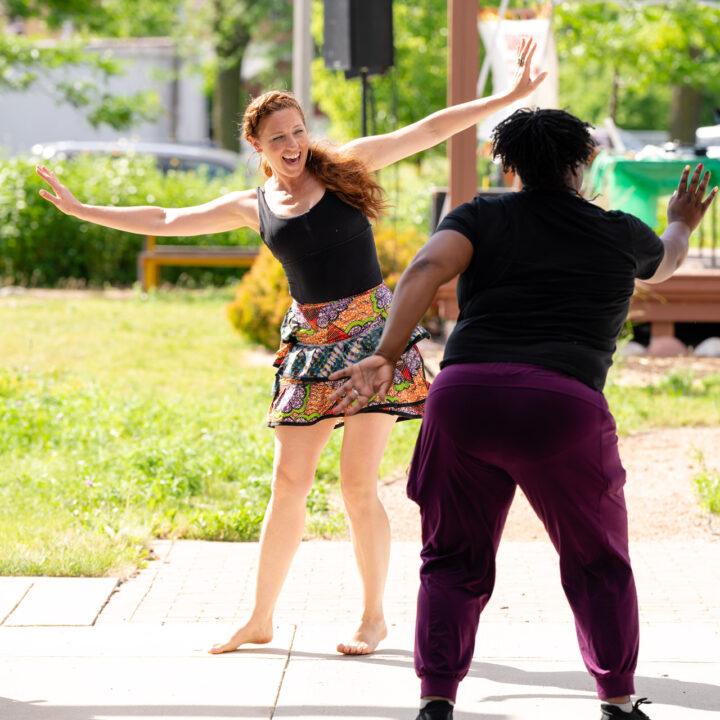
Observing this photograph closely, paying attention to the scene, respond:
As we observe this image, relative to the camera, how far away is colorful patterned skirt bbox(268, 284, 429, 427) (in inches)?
153

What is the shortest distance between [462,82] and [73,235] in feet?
26.2

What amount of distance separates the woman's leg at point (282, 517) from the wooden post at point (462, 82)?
5880 mm

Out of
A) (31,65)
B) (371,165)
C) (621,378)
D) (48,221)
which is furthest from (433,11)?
(371,165)

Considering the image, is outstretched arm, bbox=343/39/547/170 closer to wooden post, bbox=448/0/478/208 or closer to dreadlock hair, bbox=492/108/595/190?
dreadlock hair, bbox=492/108/595/190

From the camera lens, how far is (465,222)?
3082mm

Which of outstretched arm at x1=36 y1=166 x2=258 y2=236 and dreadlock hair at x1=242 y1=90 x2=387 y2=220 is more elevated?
dreadlock hair at x1=242 y1=90 x2=387 y2=220

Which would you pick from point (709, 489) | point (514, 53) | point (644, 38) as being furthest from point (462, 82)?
point (644, 38)

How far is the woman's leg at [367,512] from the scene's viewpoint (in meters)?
3.95

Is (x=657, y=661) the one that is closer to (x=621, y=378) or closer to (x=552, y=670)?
(x=552, y=670)

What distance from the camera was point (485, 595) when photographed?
3.21m

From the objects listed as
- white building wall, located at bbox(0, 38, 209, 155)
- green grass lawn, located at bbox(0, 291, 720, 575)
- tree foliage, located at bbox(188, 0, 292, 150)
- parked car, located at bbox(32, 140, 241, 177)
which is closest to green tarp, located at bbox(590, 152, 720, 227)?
green grass lawn, located at bbox(0, 291, 720, 575)

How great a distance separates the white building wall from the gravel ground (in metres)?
23.3

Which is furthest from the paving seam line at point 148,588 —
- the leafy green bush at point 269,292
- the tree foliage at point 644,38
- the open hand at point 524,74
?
the tree foliage at point 644,38

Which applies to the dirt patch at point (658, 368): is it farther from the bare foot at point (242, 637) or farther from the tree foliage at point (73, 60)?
the tree foliage at point (73, 60)
